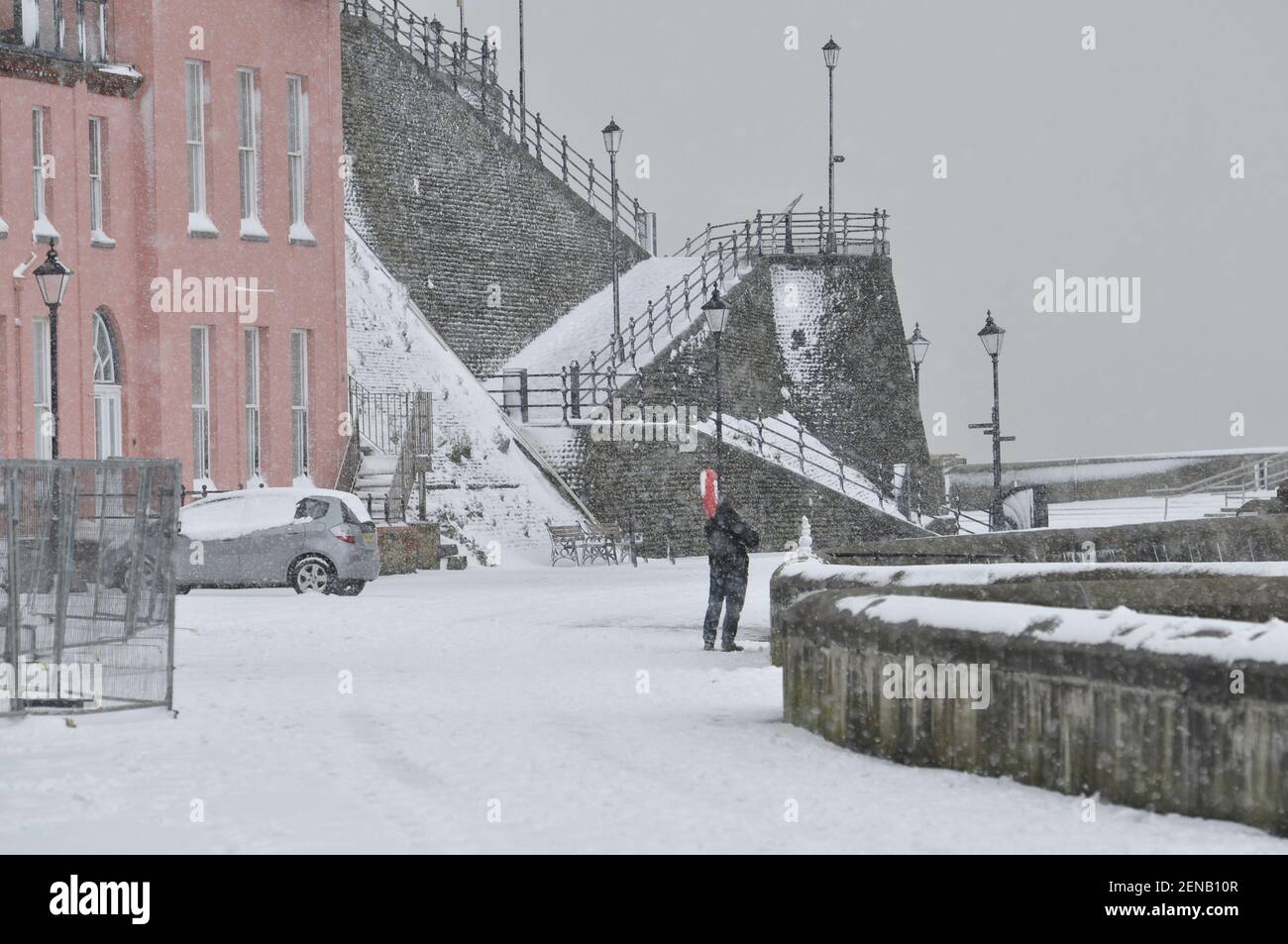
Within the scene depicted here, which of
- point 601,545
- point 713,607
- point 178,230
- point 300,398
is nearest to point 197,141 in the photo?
point 178,230

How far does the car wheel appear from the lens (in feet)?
83.6

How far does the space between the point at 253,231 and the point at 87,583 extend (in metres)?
22.0

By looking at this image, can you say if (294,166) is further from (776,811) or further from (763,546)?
(776,811)

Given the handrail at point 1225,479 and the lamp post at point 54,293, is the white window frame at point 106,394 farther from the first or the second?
the handrail at point 1225,479

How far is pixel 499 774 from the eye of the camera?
10.1 metres

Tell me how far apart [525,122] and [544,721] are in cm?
3977

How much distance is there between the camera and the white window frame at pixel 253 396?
34.0 m

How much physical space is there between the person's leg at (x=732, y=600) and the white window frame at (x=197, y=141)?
17994mm

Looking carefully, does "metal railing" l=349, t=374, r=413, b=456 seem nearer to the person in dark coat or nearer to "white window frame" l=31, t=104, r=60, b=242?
"white window frame" l=31, t=104, r=60, b=242

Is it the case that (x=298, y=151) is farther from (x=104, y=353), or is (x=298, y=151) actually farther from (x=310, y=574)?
(x=310, y=574)

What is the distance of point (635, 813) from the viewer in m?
8.90

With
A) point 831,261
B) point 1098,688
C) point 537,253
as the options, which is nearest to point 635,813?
point 1098,688

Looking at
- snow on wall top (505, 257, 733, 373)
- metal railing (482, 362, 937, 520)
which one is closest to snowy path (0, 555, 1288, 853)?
metal railing (482, 362, 937, 520)

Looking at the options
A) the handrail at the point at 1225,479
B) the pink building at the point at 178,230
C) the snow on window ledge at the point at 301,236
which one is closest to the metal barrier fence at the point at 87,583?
the pink building at the point at 178,230
